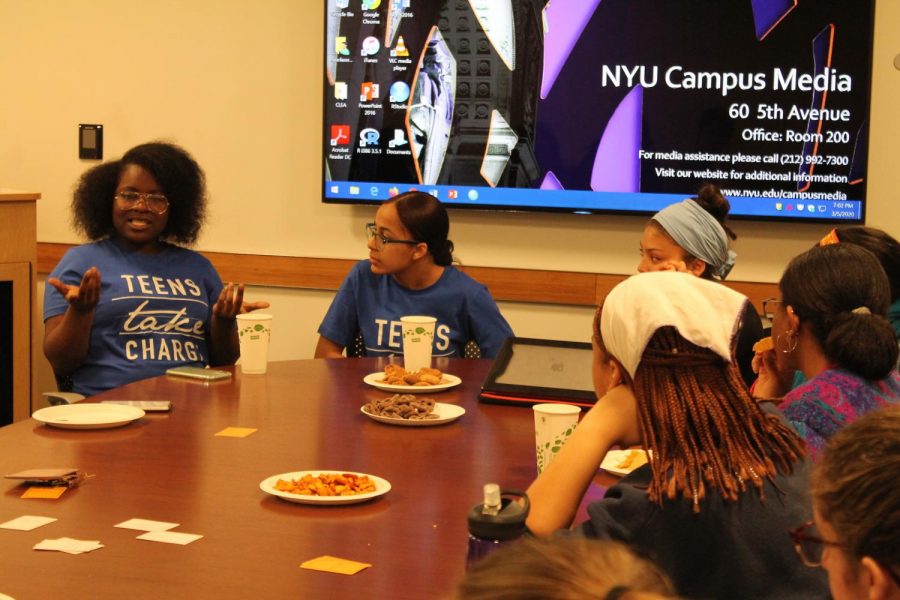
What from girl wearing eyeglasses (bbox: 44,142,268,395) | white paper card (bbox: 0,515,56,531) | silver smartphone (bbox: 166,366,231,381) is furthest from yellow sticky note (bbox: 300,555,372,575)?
girl wearing eyeglasses (bbox: 44,142,268,395)

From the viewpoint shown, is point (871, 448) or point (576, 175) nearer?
point (871, 448)

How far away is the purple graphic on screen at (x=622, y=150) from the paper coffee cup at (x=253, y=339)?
6.11 feet

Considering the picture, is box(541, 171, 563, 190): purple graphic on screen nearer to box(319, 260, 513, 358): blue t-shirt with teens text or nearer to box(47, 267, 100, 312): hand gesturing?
box(319, 260, 513, 358): blue t-shirt with teens text

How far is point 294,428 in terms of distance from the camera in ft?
7.63

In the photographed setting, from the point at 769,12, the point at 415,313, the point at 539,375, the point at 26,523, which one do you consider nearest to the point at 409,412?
the point at 539,375

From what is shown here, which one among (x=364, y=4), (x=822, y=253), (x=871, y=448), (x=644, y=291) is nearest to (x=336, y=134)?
(x=364, y=4)

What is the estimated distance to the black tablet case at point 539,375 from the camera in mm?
2584

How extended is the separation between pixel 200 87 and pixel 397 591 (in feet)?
12.1

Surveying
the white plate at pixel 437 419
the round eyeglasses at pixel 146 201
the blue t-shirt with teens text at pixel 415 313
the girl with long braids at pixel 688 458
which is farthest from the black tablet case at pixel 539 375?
the round eyeglasses at pixel 146 201

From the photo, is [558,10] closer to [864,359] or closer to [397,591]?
[864,359]

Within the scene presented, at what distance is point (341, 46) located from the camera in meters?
A: 4.50

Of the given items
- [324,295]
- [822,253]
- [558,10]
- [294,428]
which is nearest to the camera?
[822,253]

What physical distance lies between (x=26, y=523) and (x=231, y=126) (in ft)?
10.8

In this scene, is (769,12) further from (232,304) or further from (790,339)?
(790,339)
